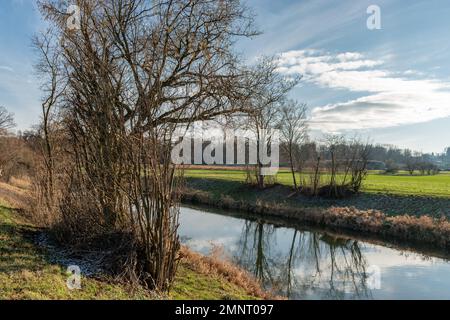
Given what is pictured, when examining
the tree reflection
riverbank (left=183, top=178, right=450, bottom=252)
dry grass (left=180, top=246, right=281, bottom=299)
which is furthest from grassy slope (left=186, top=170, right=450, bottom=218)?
dry grass (left=180, top=246, right=281, bottom=299)

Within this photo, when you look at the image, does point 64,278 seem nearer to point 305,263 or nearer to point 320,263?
point 305,263

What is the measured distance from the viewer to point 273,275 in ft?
41.5

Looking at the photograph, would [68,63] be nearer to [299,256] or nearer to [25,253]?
[25,253]

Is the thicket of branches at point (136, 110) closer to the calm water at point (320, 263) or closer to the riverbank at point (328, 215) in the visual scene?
the riverbank at point (328, 215)

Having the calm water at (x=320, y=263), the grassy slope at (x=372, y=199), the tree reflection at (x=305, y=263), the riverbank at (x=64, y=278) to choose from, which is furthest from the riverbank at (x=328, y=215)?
the riverbank at (x=64, y=278)

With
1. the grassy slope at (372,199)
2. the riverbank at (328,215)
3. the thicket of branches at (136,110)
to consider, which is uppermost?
the thicket of branches at (136,110)

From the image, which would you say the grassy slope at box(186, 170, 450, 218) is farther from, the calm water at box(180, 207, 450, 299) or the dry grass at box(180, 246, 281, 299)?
the dry grass at box(180, 246, 281, 299)

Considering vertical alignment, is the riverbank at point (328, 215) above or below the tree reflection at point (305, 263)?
above

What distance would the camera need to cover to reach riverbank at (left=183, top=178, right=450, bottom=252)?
17.5 metres

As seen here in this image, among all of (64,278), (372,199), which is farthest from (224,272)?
(372,199)

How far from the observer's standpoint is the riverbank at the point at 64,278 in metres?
5.91

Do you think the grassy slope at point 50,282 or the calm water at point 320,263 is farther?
the calm water at point 320,263

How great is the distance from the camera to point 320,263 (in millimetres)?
14734

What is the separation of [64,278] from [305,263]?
10360 mm
